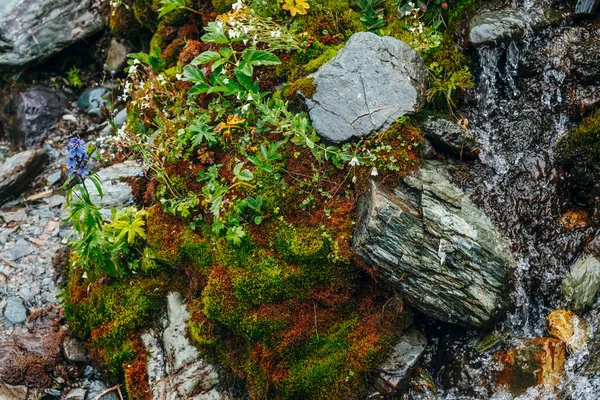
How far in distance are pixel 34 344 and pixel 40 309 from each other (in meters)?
0.52

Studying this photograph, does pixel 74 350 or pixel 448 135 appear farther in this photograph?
pixel 74 350

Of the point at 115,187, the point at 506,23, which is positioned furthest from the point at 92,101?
the point at 506,23

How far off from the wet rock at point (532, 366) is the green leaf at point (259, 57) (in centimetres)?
347

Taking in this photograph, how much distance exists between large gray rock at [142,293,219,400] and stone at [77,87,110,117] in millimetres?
4233

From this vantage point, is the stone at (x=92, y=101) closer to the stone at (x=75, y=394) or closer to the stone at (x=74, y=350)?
the stone at (x=74, y=350)

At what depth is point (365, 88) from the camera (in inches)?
214

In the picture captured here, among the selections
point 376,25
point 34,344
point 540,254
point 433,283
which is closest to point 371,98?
point 376,25

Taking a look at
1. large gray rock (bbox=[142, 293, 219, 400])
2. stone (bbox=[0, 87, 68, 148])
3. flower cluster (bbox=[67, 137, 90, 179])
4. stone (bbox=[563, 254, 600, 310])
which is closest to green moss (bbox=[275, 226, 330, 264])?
large gray rock (bbox=[142, 293, 219, 400])

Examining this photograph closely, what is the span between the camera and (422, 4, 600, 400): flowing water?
16.7ft

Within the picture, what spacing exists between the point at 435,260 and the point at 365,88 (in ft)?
5.73

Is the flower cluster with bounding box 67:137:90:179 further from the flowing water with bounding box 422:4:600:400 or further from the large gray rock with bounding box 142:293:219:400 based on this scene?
the flowing water with bounding box 422:4:600:400

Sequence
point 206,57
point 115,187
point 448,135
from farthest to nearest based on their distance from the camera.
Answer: point 115,187 → point 206,57 → point 448,135

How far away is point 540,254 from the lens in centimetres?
541

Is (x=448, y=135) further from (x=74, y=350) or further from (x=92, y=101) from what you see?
(x=92, y=101)
